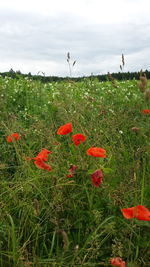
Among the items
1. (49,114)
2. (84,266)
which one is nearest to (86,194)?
(84,266)

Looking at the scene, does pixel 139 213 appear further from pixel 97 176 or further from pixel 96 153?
pixel 96 153

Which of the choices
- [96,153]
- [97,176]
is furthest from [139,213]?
[96,153]

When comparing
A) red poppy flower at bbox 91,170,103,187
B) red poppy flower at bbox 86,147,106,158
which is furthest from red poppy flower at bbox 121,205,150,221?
red poppy flower at bbox 86,147,106,158

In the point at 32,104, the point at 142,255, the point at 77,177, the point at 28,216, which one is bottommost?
the point at 142,255

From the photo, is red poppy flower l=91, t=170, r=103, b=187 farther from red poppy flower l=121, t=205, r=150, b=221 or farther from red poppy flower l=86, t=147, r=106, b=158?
red poppy flower l=121, t=205, r=150, b=221

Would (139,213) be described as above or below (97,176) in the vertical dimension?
below

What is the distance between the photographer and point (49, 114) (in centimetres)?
478

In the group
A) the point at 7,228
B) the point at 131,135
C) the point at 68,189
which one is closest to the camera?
the point at 7,228

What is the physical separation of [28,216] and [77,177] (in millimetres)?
394

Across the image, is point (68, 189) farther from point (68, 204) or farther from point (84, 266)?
point (84, 266)

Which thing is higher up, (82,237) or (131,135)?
(131,135)

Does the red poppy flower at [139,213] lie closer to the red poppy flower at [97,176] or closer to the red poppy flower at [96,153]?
the red poppy flower at [97,176]

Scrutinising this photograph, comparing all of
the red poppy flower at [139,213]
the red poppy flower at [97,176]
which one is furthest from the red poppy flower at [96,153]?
the red poppy flower at [139,213]

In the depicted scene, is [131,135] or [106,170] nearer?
[106,170]
